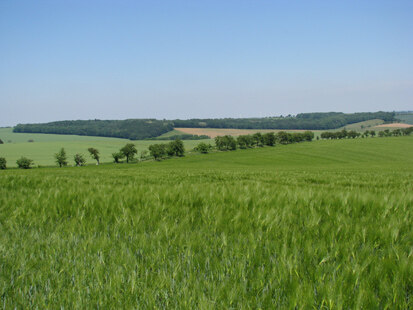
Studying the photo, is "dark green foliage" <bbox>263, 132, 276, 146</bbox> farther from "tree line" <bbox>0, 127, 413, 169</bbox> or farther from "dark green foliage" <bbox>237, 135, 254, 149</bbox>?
"dark green foliage" <bbox>237, 135, 254, 149</bbox>


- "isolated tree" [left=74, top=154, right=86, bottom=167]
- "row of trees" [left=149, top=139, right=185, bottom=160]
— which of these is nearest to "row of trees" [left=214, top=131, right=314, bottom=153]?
"row of trees" [left=149, top=139, right=185, bottom=160]

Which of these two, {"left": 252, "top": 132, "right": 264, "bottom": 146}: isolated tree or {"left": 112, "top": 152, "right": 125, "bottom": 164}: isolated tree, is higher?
{"left": 252, "top": 132, "right": 264, "bottom": 146}: isolated tree

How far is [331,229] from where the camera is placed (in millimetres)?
2674

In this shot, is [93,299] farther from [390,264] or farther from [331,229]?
[331,229]

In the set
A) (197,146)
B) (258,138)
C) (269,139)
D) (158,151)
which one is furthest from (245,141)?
(158,151)

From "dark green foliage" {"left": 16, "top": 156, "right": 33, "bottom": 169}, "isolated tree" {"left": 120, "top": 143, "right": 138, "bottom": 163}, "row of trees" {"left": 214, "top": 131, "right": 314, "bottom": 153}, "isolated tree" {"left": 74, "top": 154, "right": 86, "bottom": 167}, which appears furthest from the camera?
"row of trees" {"left": 214, "top": 131, "right": 314, "bottom": 153}

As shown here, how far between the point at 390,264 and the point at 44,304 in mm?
2278

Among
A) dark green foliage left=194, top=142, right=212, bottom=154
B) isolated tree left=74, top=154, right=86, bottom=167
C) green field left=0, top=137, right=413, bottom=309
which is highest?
green field left=0, top=137, right=413, bottom=309

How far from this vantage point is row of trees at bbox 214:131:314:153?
121 metres

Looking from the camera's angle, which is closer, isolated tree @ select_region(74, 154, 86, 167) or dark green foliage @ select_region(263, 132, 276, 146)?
isolated tree @ select_region(74, 154, 86, 167)

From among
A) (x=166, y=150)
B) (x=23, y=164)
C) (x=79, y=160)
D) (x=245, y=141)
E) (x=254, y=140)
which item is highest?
(x=254, y=140)

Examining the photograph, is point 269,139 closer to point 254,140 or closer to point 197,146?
point 254,140

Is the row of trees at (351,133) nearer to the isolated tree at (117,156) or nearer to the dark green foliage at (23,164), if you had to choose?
the isolated tree at (117,156)

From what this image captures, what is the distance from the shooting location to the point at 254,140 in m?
131
